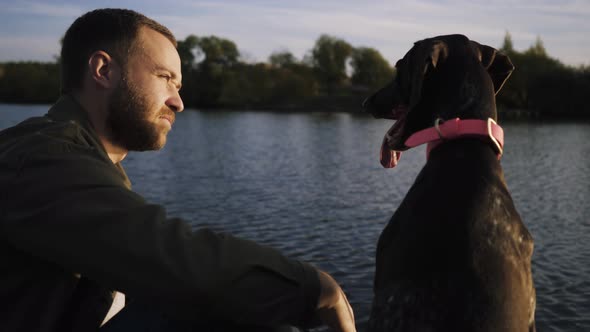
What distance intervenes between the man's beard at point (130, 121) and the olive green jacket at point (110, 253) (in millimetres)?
597

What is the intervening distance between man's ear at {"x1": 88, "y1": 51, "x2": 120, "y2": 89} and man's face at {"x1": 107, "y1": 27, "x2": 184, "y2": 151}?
0.04 m

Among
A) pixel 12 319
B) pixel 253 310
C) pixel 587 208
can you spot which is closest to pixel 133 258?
pixel 253 310

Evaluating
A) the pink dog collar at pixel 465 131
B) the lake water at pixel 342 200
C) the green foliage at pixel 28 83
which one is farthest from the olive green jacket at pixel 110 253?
the green foliage at pixel 28 83

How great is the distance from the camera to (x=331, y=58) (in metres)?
107

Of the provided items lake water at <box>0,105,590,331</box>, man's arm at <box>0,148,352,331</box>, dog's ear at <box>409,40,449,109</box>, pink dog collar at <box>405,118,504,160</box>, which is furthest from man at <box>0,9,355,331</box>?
lake water at <box>0,105,590,331</box>

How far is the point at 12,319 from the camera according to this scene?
198cm

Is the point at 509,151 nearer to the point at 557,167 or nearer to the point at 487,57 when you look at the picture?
the point at 557,167

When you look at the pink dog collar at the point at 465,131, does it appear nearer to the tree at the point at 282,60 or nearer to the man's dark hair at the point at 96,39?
the man's dark hair at the point at 96,39

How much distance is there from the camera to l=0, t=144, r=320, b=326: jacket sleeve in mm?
1752

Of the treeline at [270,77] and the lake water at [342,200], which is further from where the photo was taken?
the treeline at [270,77]

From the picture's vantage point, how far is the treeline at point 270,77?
98062 millimetres

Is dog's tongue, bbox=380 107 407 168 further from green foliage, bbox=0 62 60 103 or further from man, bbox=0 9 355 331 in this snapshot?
green foliage, bbox=0 62 60 103

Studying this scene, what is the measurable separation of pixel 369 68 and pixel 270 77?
19.4 m

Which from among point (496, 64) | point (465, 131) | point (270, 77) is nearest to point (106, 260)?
point (465, 131)
